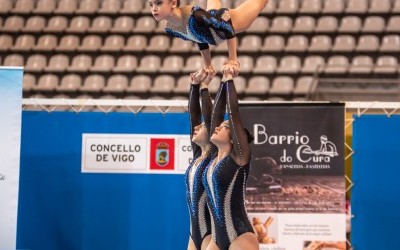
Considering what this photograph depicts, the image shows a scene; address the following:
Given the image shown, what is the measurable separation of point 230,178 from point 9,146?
2.07 metres

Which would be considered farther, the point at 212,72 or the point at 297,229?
the point at 297,229

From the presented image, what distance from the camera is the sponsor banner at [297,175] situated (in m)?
5.54

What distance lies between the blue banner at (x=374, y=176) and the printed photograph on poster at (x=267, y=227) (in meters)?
0.69

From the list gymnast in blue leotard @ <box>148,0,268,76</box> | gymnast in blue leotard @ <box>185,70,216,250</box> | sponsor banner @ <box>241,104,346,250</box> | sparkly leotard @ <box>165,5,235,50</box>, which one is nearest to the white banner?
gymnast in blue leotard @ <box>185,70,216,250</box>

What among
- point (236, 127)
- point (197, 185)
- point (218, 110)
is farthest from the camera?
point (197, 185)

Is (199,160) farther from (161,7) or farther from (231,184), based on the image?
(161,7)

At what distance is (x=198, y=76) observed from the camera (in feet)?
13.9

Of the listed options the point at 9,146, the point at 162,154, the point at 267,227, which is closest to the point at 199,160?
the point at 267,227

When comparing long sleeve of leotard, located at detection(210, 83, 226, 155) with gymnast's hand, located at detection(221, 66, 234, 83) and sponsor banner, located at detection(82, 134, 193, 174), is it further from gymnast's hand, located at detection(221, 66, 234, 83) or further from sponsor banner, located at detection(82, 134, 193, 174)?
sponsor banner, located at detection(82, 134, 193, 174)

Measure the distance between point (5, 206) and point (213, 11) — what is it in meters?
2.49

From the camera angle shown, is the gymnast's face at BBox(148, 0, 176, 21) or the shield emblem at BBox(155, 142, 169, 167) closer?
the gymnast's face at BBox(148, 0, 176, 21)

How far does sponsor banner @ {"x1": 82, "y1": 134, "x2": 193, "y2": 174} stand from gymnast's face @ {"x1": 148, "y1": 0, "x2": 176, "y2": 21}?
2.40 meters

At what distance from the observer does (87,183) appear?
6086 mm

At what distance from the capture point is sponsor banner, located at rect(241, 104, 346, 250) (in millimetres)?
5535
